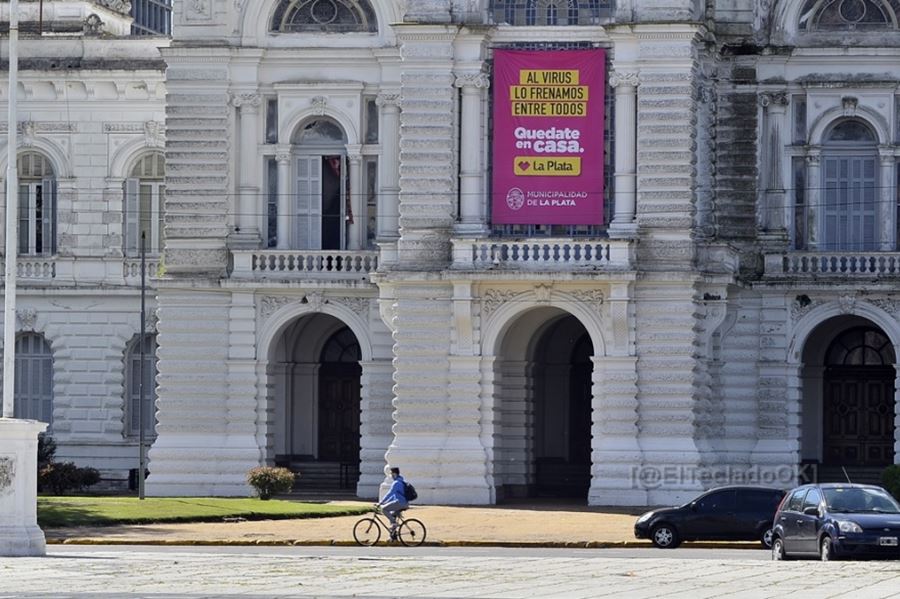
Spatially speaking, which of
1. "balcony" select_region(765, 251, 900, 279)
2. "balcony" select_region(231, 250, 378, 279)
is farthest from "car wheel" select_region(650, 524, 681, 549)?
"balcony" select_region(231, 250, 378, 279)

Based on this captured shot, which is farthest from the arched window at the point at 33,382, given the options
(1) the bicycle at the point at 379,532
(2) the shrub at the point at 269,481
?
(1) the bicycle at the point at 379,532

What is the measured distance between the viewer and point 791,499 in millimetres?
49531

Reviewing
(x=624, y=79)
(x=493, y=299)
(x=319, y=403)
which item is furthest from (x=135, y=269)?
(x=624, y=79)

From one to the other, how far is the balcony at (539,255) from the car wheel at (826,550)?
19.9m

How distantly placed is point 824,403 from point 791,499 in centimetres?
2311

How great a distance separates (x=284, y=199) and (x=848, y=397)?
16.1 metres

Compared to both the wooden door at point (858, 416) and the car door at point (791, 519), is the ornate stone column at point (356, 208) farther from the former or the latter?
the car door at point (791, 519)

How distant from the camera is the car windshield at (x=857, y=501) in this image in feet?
156

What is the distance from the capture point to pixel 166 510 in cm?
6144

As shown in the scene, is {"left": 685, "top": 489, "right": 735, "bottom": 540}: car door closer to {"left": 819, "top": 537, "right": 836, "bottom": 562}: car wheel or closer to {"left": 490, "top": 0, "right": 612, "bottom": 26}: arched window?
{"left": 819, "top": 537, "right": 836, "bottom": 562}: car wheel

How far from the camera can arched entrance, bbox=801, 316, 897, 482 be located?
71750 millimetres

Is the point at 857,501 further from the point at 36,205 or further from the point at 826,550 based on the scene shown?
the point at 36,205

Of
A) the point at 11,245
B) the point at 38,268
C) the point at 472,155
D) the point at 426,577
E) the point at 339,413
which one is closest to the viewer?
the point at 426,577

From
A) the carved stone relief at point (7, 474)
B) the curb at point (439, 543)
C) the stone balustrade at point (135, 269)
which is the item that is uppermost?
the stone balustrade at point (135, 269)
